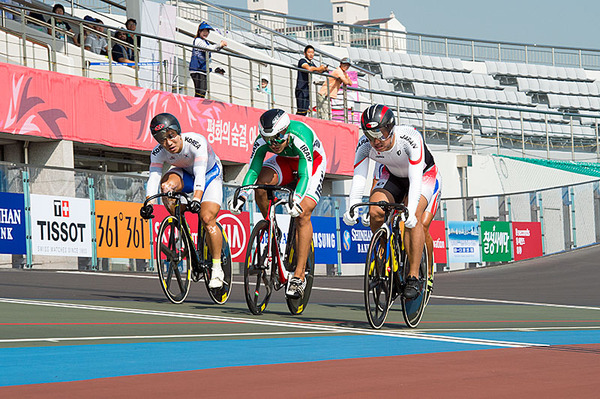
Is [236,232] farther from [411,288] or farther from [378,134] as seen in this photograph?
[411,288]

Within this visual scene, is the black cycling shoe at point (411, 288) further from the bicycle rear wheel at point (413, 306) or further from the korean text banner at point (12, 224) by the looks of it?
the korean text banner at point (12, 224)

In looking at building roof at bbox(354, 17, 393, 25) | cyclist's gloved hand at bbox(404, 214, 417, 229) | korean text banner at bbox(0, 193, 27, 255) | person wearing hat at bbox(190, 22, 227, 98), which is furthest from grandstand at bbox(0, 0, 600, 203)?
building roof at bbox(354, 17, 393, 25)

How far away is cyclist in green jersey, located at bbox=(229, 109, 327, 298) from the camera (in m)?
7.45

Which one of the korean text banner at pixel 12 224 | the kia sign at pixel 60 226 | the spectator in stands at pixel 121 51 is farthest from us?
the spectator in stands at pixel 121 51

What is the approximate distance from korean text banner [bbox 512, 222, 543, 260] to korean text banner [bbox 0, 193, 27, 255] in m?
11.3

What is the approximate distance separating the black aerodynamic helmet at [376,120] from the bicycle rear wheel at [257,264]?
108 centimetres

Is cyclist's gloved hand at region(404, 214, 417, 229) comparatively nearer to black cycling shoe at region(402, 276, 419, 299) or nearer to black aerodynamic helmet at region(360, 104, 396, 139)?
black cycling shoe at region(402, 276, 419, 299)

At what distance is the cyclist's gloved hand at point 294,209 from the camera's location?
7.39m

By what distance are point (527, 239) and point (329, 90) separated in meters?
5.31

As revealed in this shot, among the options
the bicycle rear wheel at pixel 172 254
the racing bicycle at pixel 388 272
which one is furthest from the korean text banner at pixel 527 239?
the racing bicycle at pixel 388 272

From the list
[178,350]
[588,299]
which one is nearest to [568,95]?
[588,299]

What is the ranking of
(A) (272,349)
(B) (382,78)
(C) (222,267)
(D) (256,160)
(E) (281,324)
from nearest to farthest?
1. (A) (272,349)
2. (E) (281,324)
3. (D) (256,160)
4. (C) (222,267)
5. (B) (382,78)

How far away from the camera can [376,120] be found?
7.13 metres

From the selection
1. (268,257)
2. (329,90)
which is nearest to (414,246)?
(268,257)
